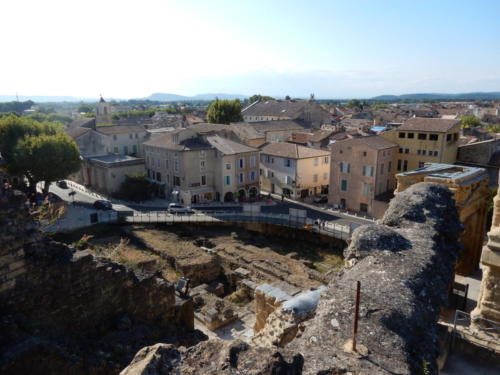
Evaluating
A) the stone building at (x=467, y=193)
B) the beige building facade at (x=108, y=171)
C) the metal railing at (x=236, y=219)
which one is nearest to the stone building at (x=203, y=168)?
the beige building facade at (x=108, y=171)

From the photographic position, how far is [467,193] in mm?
19594

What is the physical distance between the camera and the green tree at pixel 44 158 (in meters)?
37.2

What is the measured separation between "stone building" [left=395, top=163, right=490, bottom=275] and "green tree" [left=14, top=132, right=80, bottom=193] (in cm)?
3287

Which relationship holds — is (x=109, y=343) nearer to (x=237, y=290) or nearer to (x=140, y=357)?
(x=140, y=357)

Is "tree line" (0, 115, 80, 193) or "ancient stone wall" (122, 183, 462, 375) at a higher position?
"ancient stone wall" (122, 183, 462, 375)

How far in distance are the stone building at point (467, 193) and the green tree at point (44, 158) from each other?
32.9m

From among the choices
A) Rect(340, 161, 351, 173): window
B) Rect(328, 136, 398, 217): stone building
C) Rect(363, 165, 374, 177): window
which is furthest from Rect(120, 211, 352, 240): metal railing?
Rect(340, 161, 351, 173): window

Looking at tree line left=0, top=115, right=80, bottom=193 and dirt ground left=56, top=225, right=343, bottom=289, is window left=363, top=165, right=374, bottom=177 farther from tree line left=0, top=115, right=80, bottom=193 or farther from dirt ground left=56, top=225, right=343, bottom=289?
tree line left=0, top=115, right=80, bottom=193

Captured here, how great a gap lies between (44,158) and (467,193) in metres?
36.6

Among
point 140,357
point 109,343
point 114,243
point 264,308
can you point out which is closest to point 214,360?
point 140,357

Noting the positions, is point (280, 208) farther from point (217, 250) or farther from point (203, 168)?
point (217, 250)

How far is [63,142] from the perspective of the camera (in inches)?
1561

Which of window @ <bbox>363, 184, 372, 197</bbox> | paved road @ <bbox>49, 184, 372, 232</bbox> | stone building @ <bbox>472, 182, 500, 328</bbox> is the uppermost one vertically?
stone building @ <bbox>472, 182, 500, 328</bbox>

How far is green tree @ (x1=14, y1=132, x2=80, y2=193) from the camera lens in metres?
37.2
